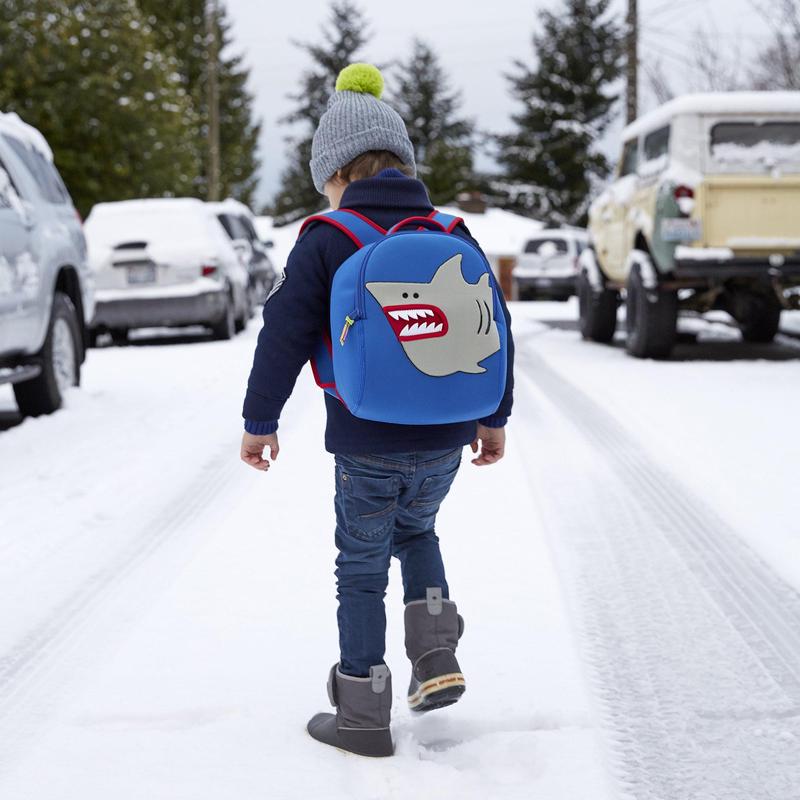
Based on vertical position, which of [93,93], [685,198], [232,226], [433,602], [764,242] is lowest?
[433,602]

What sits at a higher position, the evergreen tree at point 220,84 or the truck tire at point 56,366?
the evergreen tree at point 220,84

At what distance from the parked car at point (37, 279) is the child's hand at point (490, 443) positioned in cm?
450

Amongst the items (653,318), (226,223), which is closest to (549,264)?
(226,223)

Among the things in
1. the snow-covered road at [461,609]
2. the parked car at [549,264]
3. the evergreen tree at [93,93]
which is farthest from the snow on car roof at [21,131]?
the evergreen tree at [93,93]

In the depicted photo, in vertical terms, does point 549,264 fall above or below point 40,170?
below

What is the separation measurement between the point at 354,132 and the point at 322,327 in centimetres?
46

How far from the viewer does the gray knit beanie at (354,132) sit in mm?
2773

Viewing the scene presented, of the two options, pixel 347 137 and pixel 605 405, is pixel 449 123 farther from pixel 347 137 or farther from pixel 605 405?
pixel 347 137

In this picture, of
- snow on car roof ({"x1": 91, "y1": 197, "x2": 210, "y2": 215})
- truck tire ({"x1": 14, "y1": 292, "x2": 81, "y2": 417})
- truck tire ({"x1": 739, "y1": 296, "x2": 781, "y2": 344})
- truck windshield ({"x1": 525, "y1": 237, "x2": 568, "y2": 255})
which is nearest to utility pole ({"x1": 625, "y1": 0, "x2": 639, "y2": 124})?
truck windshield ({"x1": 525, "y1": 237, "x2": 568, "y2": 255})

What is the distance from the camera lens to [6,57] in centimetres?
2775

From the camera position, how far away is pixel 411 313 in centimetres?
257

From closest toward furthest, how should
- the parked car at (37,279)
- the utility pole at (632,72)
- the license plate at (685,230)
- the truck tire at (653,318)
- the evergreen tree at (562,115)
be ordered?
the parked car at (37,279) → the license plate at (685,230) → the truck tire at (653,318) → the utility pole at (632,72) → the evergreen tree at (562,115)

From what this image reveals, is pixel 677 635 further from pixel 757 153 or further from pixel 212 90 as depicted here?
pixel 212 90

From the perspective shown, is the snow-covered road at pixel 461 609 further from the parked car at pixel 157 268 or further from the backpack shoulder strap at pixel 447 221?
the parked car at pixel 157 268
